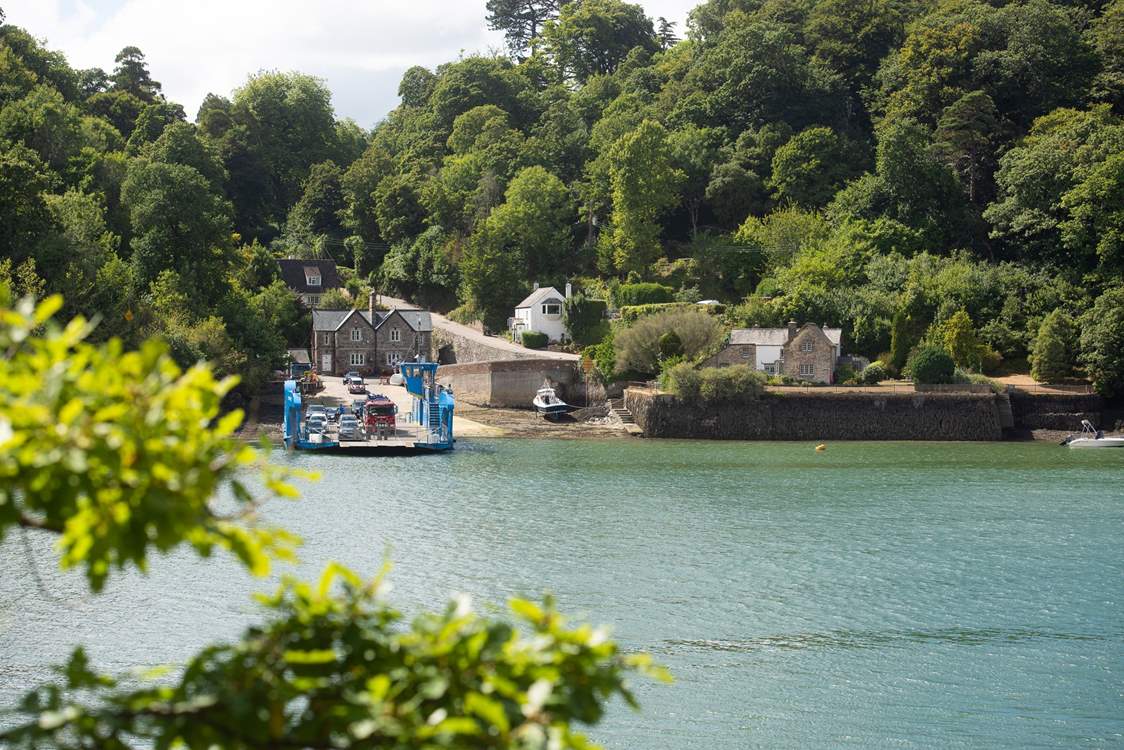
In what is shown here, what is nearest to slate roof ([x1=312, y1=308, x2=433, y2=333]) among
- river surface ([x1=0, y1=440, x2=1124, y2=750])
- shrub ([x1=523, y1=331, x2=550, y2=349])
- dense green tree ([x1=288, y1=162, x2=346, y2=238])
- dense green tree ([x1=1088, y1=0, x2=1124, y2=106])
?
shrub ([x1=523, y1=331, x2=550, y2=349])

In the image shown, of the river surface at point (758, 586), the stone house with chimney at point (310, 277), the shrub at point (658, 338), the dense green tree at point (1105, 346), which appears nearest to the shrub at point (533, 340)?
the shrub at point (658, 338)

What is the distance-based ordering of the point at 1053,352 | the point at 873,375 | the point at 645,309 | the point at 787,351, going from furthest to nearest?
1. the point at 645,309
2. the point at 787,351
3. the point at 873,375
4. the point at 1053,352

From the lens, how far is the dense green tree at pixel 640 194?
231 feet

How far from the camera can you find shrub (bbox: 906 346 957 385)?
172ft

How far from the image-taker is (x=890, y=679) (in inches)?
709

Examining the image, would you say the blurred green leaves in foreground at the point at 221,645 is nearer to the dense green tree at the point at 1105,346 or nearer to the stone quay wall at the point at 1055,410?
the stone quay wall at the point at 1055,410

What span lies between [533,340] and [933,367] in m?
21.8

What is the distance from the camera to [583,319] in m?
66.0

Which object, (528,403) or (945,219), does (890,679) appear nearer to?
(528,403)

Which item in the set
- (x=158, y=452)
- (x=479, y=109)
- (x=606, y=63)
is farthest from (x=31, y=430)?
(x=606, y=63)

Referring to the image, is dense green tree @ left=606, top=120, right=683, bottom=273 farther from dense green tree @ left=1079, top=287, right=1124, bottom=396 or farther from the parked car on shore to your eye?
the parked car on shore

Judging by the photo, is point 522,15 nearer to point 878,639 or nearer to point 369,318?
point 369,318

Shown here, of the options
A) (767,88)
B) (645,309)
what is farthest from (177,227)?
(767,88)

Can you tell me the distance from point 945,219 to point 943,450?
22728 millimetres
